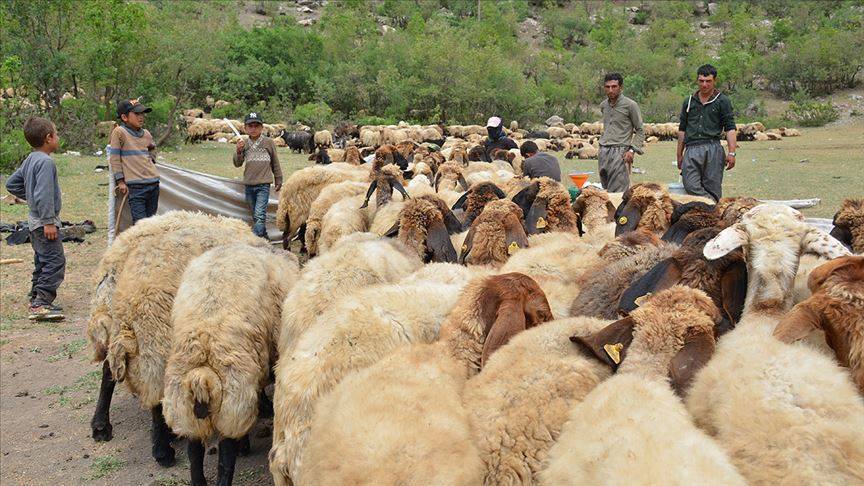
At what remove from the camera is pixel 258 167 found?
10.3 meters

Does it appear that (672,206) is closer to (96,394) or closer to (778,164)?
(96,394)

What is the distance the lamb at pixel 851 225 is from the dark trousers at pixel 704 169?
331 centimetres

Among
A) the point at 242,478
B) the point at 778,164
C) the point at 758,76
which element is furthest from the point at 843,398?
the point at 758,76

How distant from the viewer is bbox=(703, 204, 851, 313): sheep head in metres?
3.05

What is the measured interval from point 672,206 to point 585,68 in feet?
200

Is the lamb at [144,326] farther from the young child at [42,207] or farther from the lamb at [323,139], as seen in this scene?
the lamb at [323,139]

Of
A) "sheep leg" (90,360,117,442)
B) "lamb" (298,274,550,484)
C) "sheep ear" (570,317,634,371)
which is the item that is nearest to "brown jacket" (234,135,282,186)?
"sheep leg" (90,360,117,442)

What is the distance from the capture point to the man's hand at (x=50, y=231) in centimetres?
765

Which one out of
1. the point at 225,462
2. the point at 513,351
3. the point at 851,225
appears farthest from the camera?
the point at 851,225

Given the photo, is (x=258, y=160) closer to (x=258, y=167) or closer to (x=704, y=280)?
(x=258, y=167)

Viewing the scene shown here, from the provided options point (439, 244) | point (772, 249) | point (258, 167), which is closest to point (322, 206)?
point (258, 167)

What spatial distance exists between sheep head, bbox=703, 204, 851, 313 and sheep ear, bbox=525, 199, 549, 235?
2.70 m

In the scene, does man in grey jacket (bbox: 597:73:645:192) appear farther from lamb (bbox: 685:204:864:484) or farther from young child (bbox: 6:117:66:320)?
young child (bbox: 6:117:66:320)

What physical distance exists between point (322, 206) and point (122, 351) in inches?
176
